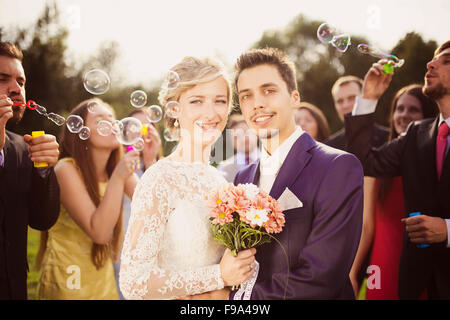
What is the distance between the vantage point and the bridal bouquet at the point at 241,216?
250 centimetres

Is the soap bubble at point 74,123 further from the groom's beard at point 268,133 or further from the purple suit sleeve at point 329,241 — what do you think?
the purple suit sleeve at point 329,241

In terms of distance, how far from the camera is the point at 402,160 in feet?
12.6

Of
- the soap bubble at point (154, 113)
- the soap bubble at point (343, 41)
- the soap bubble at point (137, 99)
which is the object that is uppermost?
the soap bubble at point (343, 41)

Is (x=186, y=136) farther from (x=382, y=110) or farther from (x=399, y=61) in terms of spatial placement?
(x=382, y=110)

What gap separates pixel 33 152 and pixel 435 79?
3.82m

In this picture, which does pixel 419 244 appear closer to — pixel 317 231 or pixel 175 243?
pixel 317 231

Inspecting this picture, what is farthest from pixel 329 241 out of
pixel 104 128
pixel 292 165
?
pixel 104 128

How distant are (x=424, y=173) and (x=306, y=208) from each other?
1503 millimetres

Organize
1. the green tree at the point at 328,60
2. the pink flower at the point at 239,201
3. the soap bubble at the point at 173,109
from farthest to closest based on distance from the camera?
the green tree at the point at 328,60 → the soap bubble at the point at 173,109 → the pink flower at the point at 239,201

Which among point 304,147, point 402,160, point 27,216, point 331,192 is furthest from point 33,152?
point 402,160

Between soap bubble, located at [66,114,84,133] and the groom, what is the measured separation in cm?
164

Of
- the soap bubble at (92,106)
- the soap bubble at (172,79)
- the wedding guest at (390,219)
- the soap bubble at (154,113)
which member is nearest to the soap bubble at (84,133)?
the soap bubble at (92,106)

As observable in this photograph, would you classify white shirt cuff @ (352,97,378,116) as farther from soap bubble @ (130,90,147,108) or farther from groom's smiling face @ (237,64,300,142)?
soap bubble @ (130,90,147,108)

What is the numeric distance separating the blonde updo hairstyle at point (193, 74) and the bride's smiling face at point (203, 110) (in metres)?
0.03
